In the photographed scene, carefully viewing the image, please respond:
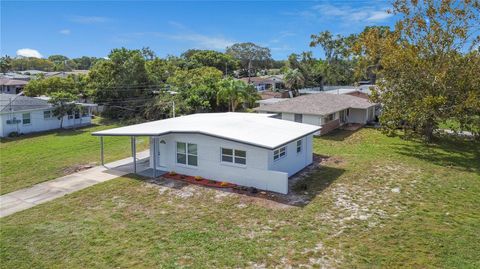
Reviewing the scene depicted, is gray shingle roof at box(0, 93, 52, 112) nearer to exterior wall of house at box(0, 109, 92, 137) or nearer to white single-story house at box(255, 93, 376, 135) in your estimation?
exterior wall of house at box(0, 109, 92, 137)

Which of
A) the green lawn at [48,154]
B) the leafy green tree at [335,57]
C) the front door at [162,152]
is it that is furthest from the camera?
the leafy green tree at [335,57]

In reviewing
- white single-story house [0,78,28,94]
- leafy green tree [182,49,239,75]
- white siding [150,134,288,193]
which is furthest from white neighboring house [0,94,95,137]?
leafy green tree [182,49,239,75]

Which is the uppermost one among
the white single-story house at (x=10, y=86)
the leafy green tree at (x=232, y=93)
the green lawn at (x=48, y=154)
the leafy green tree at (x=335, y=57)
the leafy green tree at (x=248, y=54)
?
the leafy green tree at (x=248, y=54)

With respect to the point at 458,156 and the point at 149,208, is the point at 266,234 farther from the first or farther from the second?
the point at 458,156

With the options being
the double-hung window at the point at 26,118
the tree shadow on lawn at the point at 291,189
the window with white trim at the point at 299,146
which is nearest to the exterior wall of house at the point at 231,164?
the window with white trim at the point at 299,146

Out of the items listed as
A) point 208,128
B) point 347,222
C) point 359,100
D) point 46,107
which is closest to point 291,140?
point 208,128

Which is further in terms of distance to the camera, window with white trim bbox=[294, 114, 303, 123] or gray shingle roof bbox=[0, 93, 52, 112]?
gray shingle roof bbox=[0, 93, 52, 112]

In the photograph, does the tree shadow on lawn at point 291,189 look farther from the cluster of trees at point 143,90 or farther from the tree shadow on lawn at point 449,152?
the cluster of trees at point 143,90
